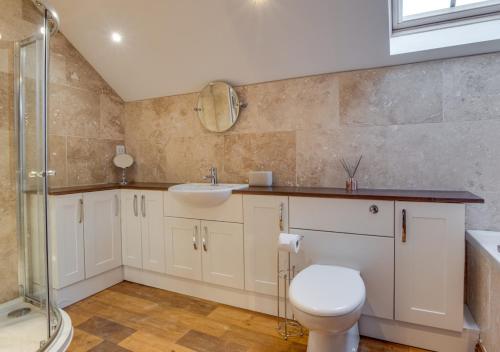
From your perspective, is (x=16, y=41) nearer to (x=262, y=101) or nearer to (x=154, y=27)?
(x=154, y=27)

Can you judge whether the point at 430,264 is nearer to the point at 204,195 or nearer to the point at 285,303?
the point at 285,303

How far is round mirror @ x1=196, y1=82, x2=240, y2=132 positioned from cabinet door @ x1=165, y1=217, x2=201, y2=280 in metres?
A: 0.88

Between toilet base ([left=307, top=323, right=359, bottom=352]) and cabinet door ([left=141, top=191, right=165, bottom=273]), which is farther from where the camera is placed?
cabinet door ([left=141, top=191, right=165, bottom=273])

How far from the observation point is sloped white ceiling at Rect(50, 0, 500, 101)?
1851mm

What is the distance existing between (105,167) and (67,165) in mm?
385

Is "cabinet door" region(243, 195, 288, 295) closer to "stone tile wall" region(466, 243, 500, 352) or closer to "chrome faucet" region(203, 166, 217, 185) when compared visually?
"chrome faucet" region(203, 166, 217, 185)

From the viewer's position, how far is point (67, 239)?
2219 mm

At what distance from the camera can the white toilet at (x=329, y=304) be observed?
50.7 inches

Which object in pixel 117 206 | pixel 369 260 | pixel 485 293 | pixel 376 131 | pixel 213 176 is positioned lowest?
pixel 485 293

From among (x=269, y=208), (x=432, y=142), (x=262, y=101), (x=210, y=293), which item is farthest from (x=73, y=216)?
(x=432, y=142)

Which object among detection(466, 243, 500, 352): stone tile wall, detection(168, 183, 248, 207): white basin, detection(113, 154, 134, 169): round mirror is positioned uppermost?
detection(113, 154, 134, 169): round mirror

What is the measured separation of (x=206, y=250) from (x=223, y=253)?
5.8 inches

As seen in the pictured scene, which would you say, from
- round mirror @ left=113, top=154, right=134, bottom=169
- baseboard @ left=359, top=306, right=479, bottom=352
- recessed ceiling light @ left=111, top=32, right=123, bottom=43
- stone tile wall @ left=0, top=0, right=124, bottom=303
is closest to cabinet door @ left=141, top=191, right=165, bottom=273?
round mirror @ left=113, top=154, right=134, bottom=169

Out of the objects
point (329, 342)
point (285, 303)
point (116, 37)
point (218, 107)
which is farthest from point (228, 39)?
point (329, 342)
